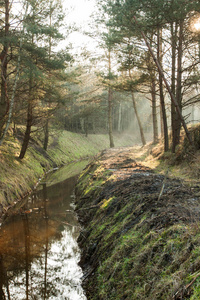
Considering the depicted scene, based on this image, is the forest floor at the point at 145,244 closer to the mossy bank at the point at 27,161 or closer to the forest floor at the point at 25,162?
the forest floor at the point at 25,162

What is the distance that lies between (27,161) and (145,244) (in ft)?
37.8

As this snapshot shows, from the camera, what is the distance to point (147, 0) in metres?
7.69

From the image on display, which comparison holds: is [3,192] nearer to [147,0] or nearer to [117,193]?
[117,193]

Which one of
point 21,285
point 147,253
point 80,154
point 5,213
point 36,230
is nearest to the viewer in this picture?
point 147,253

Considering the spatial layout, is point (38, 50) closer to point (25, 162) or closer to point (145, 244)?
point (25, 162)

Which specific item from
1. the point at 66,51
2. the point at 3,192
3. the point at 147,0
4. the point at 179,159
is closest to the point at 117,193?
the point at 179,159

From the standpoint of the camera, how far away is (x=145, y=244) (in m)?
3.11

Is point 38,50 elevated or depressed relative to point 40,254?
elevated

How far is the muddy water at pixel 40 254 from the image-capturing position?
12.8ft

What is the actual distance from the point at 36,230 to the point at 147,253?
14.1 ft

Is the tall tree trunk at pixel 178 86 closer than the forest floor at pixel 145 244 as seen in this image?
No

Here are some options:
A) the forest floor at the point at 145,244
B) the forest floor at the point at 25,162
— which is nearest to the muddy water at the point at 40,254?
the forest floor at the point at 145,244

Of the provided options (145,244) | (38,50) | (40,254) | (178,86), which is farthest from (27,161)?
(145,244)

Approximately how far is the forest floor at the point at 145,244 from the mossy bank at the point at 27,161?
164 inches
